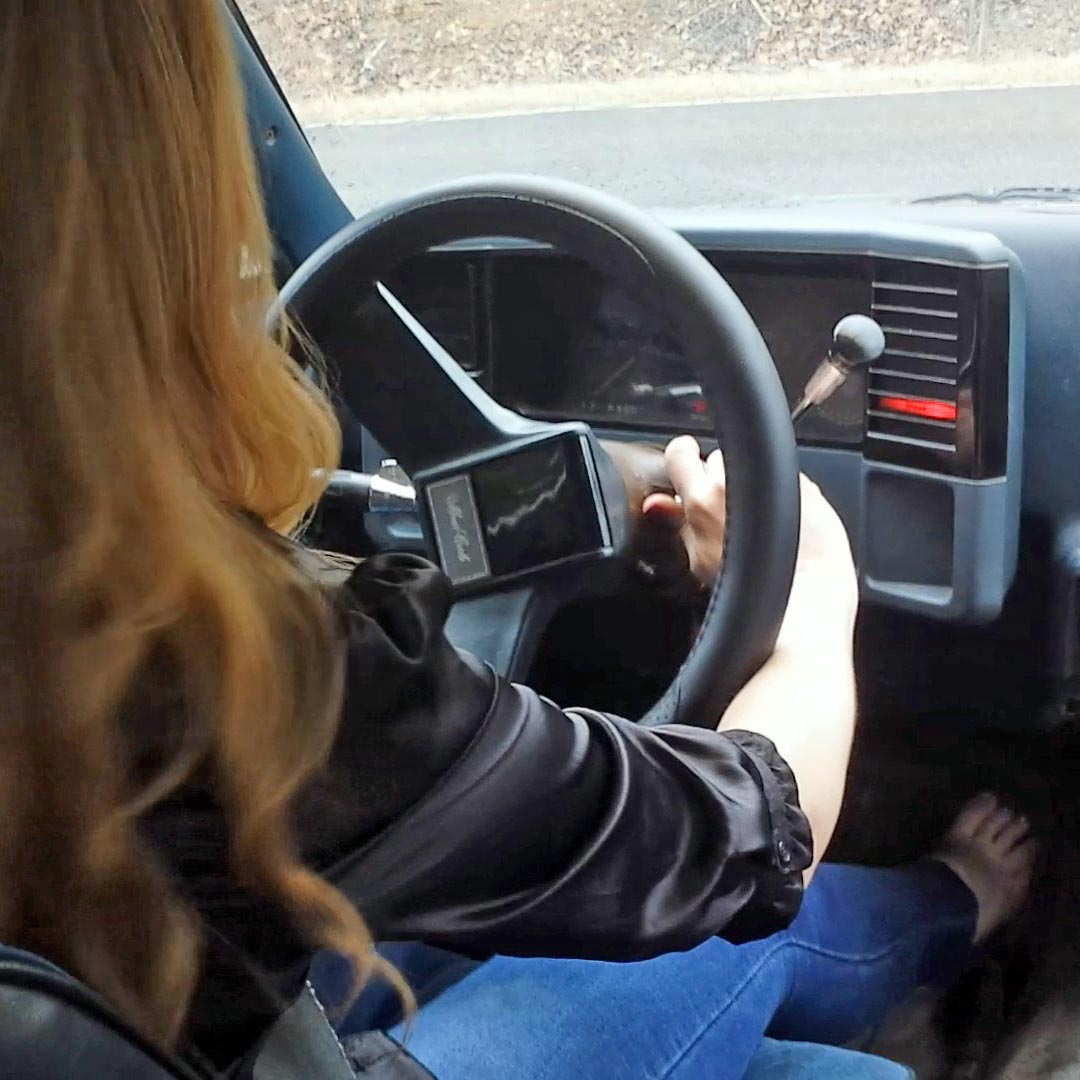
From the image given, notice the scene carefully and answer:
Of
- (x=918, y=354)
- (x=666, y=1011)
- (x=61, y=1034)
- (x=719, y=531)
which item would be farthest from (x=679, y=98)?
(x=61, y=1034)

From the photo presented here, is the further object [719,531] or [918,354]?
[918,354]

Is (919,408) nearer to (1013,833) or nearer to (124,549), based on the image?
(1013,833)

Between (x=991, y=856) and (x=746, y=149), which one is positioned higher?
Answer: (x=746, y=149)

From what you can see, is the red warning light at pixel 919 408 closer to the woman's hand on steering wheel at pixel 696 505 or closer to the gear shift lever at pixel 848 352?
the gear shift lever at pixel 848 352

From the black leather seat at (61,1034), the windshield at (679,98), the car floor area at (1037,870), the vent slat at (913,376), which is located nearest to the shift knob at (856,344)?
the vent slat at (913,376)

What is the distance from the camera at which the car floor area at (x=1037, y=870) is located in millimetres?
1391

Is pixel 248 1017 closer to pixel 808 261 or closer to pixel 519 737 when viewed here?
pixel 519 737

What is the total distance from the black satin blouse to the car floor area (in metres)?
0.73

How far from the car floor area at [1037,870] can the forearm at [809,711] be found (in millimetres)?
585

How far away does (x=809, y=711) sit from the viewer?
0.91 metres

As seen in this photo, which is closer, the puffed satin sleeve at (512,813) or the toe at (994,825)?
the puffed satin sleeve at (512,813)

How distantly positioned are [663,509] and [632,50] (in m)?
0.69

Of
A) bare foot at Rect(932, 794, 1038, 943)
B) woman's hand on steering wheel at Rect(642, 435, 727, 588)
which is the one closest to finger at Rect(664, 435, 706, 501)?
woman's hand on steering wheel at Rect(642, 435, 727, 588)

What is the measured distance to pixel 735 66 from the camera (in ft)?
4.93
